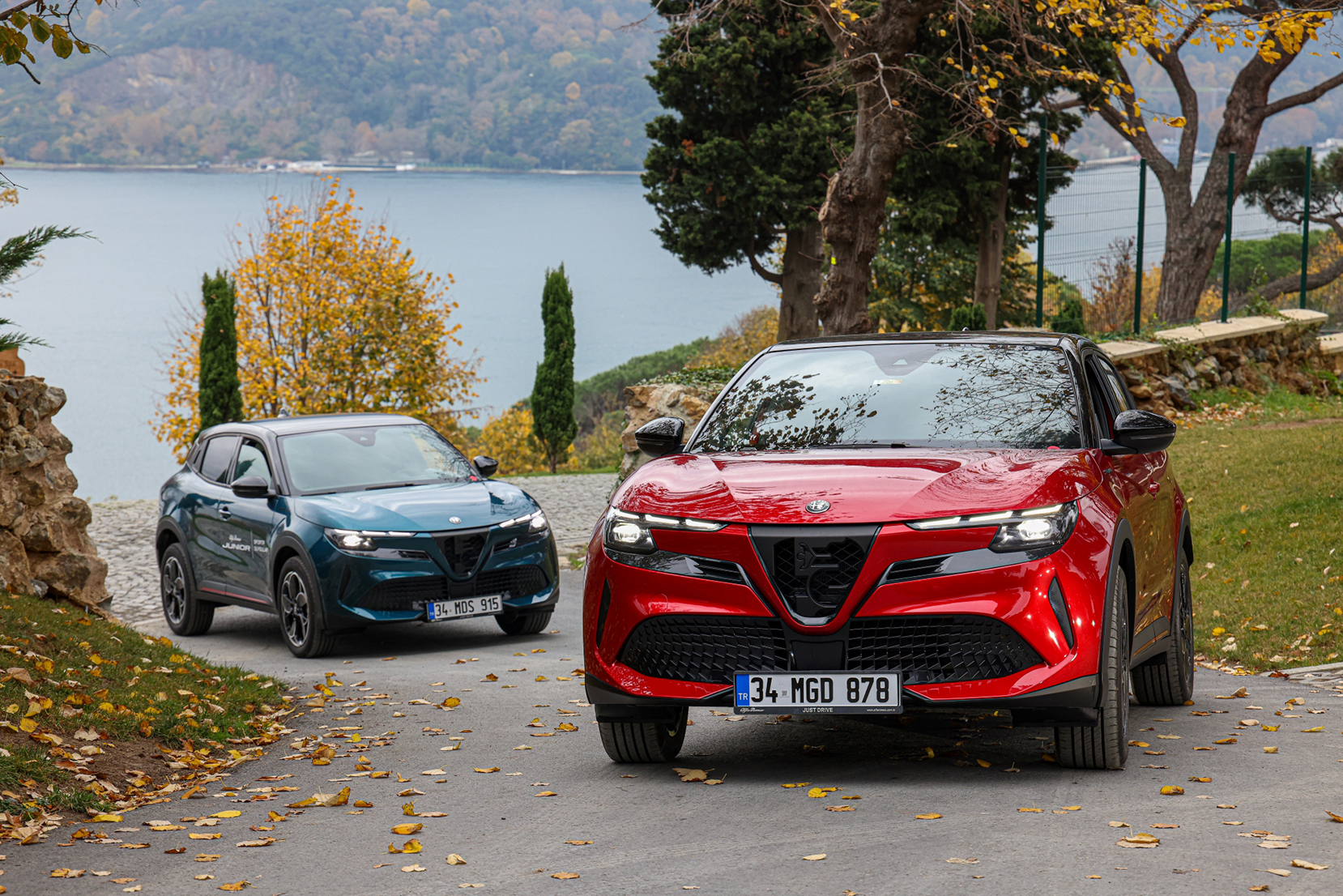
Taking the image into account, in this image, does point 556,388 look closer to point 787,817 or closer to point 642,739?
point 642,739

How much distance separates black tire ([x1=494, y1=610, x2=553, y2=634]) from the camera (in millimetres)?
11242

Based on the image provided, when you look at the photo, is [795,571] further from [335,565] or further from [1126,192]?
[1126,192]

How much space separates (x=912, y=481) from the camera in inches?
210

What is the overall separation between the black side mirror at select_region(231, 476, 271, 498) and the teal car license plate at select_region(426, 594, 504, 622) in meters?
1.76

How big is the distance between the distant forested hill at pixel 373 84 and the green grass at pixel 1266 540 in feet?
226

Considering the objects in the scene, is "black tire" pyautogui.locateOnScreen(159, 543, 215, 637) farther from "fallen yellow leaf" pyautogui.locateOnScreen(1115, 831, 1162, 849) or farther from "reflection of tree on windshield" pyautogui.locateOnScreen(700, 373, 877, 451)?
"fallen yellow leaf" pyautogui.locateOnScreen(1115, 831, 1162, 849)

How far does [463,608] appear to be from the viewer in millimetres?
10508

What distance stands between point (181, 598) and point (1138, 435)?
9.11m

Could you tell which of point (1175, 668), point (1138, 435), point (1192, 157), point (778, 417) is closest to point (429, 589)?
point (778, 417)

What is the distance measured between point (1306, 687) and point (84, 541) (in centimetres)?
806

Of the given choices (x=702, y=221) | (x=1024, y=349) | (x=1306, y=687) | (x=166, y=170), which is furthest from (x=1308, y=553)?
(x=166, y=170)

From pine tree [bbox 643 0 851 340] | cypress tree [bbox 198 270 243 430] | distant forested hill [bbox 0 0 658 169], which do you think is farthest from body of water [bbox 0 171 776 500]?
distant forested hill [bbox 0 0 658 169]

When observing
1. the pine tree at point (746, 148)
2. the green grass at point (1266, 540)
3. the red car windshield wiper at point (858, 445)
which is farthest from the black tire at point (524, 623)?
the pine tree at point (746, 148)

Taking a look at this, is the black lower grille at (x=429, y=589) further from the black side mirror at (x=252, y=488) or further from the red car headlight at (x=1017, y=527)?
the red car headlight at (x=1017, y=527)
